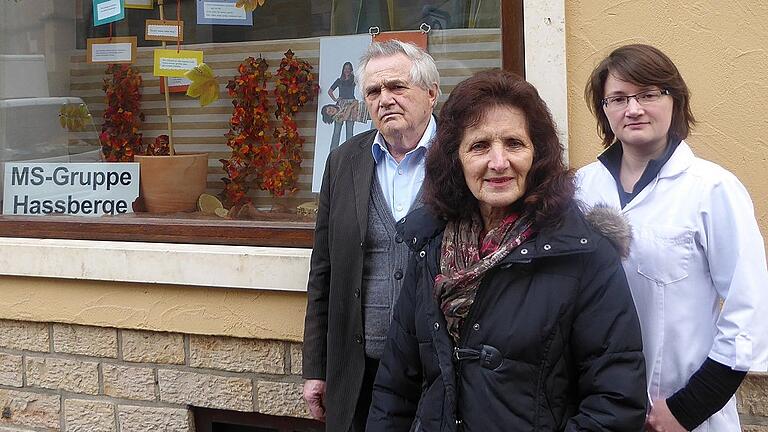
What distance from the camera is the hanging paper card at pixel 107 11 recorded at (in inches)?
172

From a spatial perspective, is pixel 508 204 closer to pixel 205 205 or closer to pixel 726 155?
pixel 726 155

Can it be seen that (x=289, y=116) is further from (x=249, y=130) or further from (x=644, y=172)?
(x=644, y=172)

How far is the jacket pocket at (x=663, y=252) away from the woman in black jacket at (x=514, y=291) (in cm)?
11

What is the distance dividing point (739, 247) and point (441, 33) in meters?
1.83

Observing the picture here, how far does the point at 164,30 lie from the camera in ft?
14.1

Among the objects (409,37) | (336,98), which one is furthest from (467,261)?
(336,98)

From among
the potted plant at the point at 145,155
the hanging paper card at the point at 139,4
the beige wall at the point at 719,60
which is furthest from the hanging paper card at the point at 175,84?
the beige wall at the point at 719,60

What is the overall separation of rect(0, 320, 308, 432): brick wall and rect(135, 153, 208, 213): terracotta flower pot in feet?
1.91

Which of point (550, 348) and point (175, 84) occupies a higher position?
point (175, 84)

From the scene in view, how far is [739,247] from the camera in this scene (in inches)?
86.8

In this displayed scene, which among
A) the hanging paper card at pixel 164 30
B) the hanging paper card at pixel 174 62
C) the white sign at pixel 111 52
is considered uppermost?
the hanging paper card at pixel 164 30

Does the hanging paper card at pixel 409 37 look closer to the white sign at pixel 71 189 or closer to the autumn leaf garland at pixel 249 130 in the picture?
the autumn leaf garland at pixel 249 130

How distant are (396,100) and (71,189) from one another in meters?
2.03

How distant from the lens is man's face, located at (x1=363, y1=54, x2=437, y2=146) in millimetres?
2957
